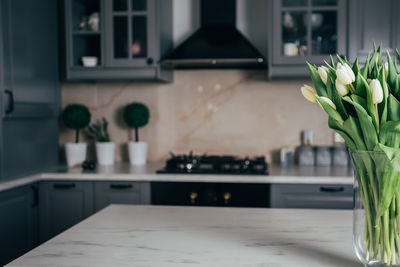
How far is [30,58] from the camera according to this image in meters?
2.89

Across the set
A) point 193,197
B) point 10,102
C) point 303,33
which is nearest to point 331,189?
point 193,197

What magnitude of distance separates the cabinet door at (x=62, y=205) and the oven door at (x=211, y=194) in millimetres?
458

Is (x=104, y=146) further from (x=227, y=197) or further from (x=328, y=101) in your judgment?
(x=328, y=101)

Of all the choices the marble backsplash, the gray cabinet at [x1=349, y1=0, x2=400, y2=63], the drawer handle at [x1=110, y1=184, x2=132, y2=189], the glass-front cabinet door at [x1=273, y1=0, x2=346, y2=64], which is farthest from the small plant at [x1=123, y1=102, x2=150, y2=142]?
the gray cabinet at [x1=349, y1=0, x2=400, y2=63]

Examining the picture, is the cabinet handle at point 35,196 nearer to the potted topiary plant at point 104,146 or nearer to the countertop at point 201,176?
the countertop at point 201,176

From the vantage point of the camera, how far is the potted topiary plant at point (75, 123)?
10.5ft

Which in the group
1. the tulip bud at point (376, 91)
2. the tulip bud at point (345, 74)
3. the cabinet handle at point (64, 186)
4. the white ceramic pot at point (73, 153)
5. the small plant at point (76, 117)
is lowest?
the cabinet handle at point (64, 186)

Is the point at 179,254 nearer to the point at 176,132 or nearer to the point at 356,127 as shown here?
the point at 356,127

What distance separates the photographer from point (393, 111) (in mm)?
997

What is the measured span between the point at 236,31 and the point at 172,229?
6.49 feet

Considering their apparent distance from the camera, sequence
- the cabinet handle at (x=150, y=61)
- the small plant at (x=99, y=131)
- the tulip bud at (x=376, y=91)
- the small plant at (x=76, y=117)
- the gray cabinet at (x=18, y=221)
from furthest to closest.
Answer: the small plant at (x=99, y=131), the small plant at (x=76, y=117), the cabinet handle at (x=150, y=61), the gray cabinet at (x=18, y=221), the tulip bud at (x=376, y=91)

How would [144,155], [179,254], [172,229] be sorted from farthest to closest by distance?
[144,155]
[172,229]
[179,254]

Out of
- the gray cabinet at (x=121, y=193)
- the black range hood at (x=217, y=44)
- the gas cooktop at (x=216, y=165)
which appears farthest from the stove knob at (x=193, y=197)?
the black range hood at (x=217, y=44)

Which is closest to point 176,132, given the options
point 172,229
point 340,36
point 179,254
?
point 340,36
